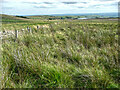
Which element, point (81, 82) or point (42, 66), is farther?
point (42, 66)

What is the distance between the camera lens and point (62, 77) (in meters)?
1.83

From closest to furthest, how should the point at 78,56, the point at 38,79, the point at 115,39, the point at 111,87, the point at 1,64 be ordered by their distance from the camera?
the point at 111,87 < the point at 38,79 < the point at 1,64 < the point at 78,56 < the point at 115,39

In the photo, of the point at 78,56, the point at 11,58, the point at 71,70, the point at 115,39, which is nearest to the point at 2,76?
the point at 11,58

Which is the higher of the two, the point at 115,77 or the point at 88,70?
the point at 88,70

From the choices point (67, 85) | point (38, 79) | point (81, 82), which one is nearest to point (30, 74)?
point (38, 79)

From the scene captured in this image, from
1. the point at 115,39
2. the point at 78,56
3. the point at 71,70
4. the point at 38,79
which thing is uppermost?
the point at 115,39

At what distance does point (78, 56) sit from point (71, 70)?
0.59m

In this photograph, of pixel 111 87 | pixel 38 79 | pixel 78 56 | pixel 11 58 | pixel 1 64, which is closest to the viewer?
pixel 111 87

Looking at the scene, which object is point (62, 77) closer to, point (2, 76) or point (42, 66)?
point (42, 66)

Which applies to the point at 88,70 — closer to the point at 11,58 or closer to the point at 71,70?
the point at 71,70

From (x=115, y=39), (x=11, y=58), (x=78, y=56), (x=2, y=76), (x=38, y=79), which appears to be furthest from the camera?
(x=115, y=39)

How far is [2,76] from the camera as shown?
182 centimetres

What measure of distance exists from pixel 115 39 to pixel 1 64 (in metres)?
3.66

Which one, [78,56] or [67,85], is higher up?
[78,56]
